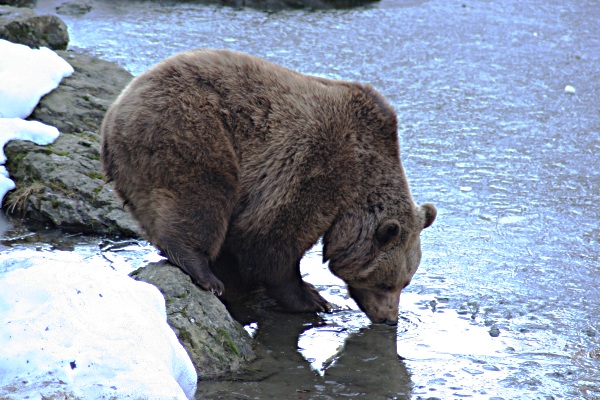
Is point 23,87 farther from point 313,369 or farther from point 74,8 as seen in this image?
point 74,8

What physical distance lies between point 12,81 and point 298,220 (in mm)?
3150

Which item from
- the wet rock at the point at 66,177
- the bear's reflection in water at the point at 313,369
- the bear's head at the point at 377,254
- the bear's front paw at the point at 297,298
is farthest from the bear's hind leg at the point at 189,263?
the wet rock at the point at 66,177

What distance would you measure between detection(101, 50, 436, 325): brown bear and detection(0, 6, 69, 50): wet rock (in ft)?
12.6

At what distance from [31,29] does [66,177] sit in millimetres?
2979

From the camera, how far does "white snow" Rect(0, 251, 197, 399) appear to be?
10.6 feet

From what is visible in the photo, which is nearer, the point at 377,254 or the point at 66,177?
the point at 377,254

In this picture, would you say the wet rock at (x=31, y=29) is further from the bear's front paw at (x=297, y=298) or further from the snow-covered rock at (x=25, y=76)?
the bear's front paw at (x=297, y=298)

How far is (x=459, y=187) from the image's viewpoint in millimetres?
7047

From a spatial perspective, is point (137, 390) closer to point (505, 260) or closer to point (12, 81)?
point (505, 260)

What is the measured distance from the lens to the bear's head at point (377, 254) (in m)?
5.07

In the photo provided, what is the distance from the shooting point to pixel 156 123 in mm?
4570

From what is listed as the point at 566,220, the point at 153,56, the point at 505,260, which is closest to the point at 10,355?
the point at 505,260

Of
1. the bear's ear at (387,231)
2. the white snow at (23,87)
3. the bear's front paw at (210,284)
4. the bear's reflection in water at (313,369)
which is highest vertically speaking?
the white snow at (23,87)

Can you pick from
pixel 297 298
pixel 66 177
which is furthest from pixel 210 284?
pixel 66 177
